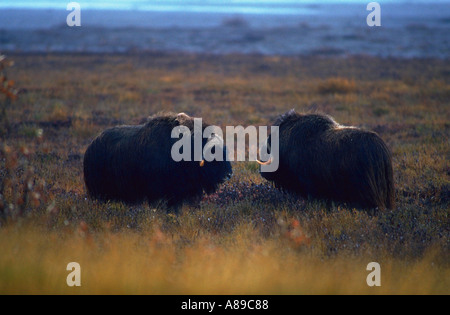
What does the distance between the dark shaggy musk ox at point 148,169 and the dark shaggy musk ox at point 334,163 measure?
1.04 metres

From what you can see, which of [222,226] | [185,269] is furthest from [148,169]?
[185,269]

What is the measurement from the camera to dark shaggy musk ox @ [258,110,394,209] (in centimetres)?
595

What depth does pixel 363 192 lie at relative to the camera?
6066mm

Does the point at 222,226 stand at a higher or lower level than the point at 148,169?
lower

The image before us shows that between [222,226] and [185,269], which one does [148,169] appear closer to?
[222,226]

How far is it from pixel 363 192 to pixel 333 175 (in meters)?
0.46

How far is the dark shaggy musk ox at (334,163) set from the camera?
595cm

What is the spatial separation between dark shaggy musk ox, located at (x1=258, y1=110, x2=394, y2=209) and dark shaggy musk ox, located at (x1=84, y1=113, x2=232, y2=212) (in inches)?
40.9

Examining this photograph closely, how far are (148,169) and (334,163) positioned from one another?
102 inches

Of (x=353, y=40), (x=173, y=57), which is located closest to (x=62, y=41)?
(x=173, y=57)

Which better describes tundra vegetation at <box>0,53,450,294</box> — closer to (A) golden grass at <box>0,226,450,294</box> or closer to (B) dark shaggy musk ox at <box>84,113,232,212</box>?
(A) golden grass at <box>0,226,450,294</box>

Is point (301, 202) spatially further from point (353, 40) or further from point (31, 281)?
point (353, 40)

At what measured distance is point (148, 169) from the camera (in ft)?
20.3
